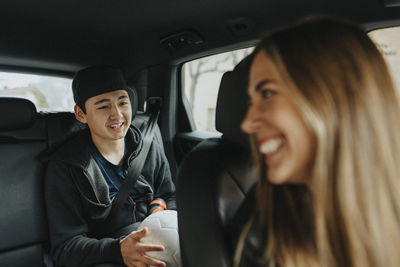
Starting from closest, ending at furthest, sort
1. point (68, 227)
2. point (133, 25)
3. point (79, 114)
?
point (68, 227) < point (79, 114) < point (133, 25)

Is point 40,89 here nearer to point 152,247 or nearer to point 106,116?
point 106,116

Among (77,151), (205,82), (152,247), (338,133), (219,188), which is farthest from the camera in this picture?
(205,82)

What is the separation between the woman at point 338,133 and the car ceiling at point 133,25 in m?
0.82

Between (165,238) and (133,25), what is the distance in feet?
5.27

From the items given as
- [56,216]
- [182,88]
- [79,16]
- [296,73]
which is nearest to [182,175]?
[296,73]

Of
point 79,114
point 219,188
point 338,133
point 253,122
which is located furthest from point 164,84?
point 338,133

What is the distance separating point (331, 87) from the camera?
0.75 metres

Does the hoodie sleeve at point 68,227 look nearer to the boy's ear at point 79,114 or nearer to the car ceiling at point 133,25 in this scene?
the boy's ear at point 79,114

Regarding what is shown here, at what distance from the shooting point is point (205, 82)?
256 centimetres

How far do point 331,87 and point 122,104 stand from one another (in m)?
1.46

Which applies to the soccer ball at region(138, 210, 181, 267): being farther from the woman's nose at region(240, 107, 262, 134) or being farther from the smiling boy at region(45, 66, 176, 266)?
the woman's nose at region(240, 107, 262, 134)

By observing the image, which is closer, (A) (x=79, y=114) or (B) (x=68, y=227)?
(B) (x=68, y=227)

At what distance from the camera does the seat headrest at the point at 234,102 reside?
1.08 meters

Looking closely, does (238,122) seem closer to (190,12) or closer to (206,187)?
(206,187)
